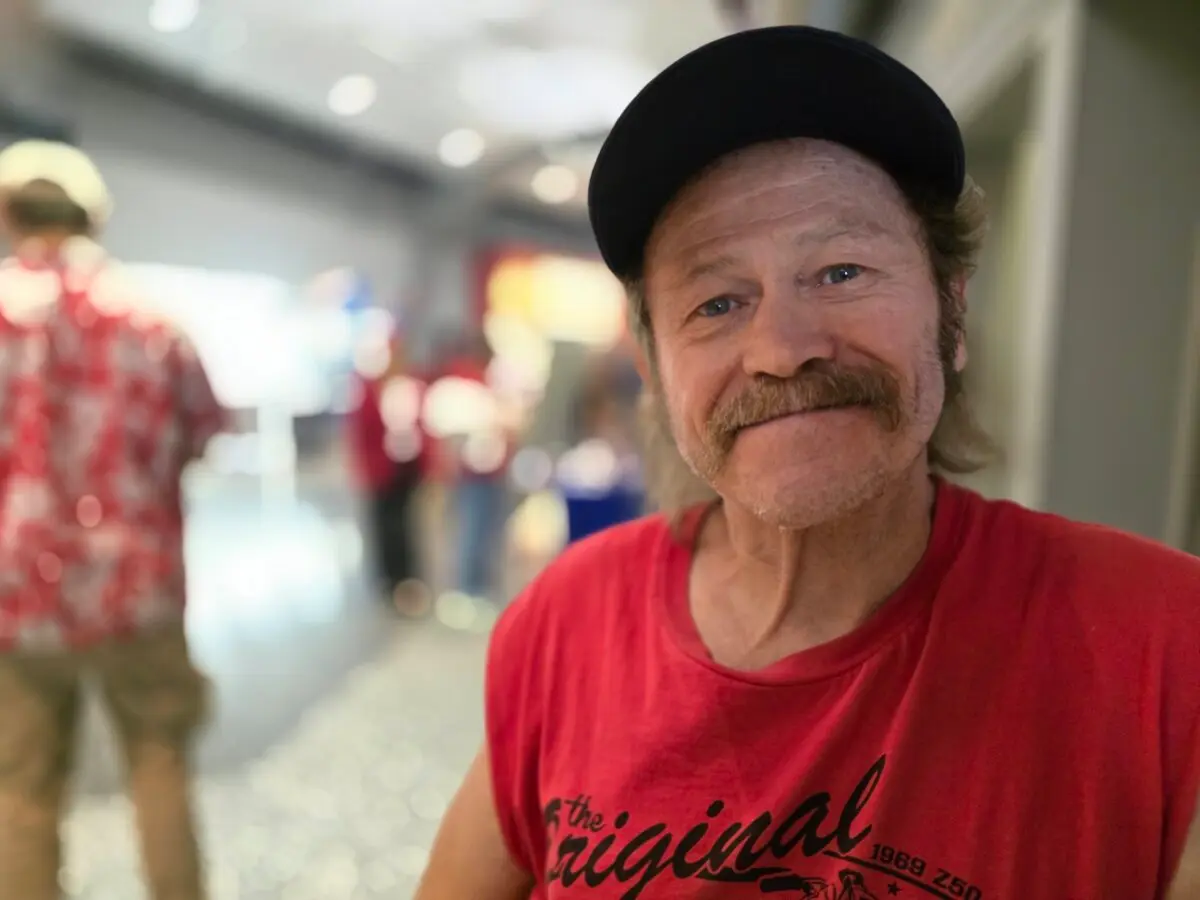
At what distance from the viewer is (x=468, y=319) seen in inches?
348

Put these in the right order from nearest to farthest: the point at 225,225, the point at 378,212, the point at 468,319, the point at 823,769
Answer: the point at 823,769 → the point at 225,225 → the point at 378,212 → the point at 468,319

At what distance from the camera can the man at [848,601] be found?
0.64 meters

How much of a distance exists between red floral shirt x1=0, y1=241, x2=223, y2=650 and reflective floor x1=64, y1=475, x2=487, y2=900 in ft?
2.38

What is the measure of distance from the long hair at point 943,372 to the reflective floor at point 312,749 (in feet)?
4.13

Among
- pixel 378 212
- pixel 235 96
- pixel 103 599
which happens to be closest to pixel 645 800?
pixel 103 599

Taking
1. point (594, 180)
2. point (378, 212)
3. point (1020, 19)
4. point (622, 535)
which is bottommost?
point (622, 535)

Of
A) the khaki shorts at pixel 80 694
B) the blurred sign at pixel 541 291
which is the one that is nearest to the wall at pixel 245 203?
the blurred sign at pixel 541 291

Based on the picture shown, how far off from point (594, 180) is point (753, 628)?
0.42 m

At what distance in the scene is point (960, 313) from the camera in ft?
2.52

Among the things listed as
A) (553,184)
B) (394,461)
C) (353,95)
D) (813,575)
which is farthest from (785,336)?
(553,184)

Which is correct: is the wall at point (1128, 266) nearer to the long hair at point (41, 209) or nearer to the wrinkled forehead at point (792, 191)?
the wrinkled forehead at point (792, 191)

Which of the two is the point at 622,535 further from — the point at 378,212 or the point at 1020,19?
the point at 378,212

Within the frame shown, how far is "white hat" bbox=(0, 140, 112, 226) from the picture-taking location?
5.48ft

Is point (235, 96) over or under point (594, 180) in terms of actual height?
over
